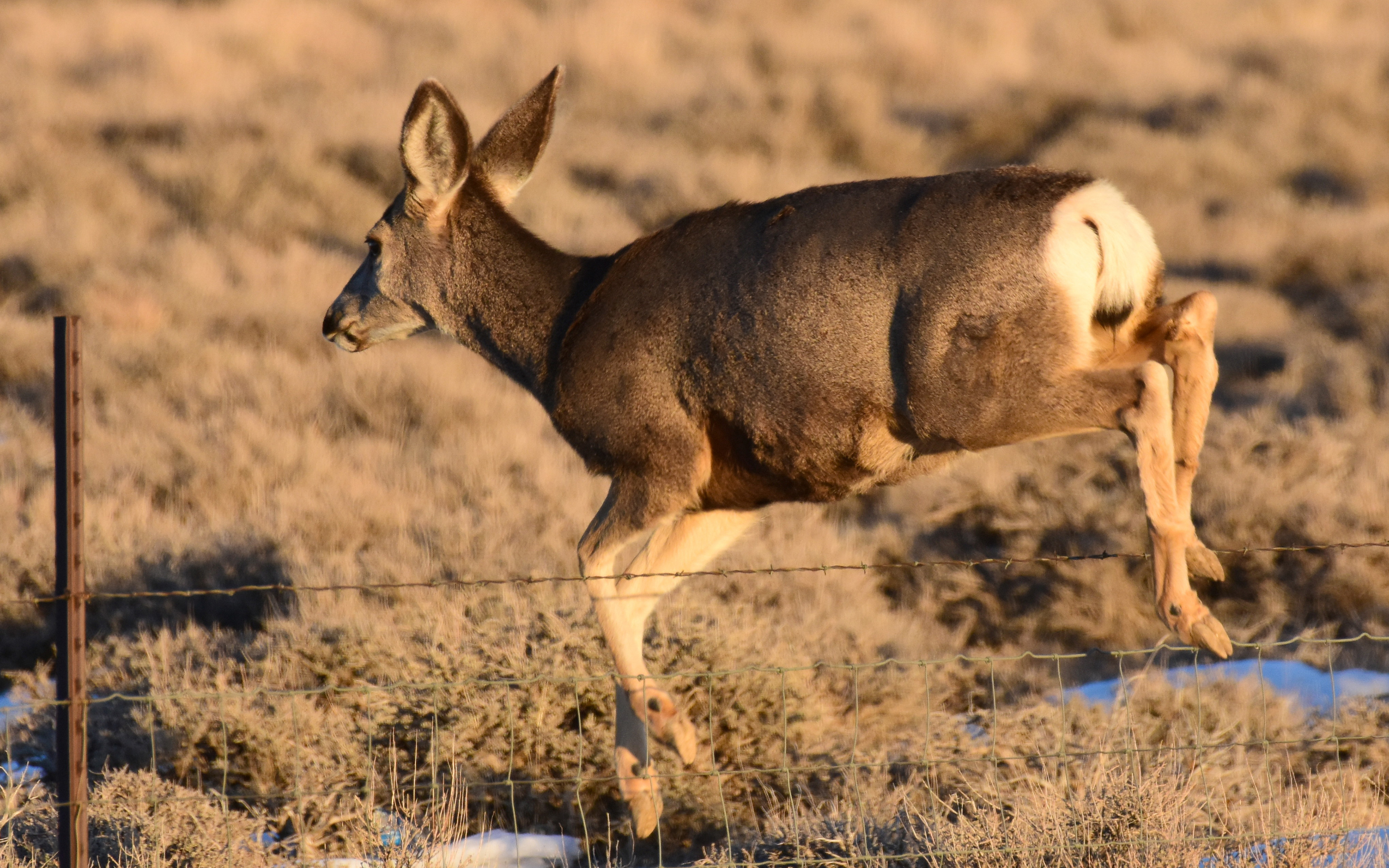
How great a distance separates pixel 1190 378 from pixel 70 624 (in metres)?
3.55

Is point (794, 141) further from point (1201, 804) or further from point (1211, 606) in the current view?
point (1201, 804)

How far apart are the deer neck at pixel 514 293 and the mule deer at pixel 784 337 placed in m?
0.01

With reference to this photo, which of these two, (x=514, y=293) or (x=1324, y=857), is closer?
(x=1324, y=857)

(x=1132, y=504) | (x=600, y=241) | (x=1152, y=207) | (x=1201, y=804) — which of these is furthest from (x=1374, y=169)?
(x=1201, y=804)

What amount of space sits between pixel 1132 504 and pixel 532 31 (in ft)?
66.7

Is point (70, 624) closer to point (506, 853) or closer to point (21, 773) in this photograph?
point (506, 853)

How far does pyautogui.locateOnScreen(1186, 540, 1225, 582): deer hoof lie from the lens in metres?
5.02

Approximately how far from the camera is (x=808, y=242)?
17.8 ft

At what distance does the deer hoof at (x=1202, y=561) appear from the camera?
5.02 meters

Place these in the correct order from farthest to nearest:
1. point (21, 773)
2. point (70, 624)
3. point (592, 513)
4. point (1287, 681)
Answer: point (592, 513), point (1287, 681), point (21, 773), point (70, 624)

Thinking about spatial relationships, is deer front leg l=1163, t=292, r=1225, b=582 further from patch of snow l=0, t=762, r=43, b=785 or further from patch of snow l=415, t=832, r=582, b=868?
patch of snow l=0, t=762, r=43, b=785

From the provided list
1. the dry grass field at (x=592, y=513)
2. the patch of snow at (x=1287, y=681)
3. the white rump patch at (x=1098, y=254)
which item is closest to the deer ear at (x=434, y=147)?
the dry grass field at (x=592, y=513)

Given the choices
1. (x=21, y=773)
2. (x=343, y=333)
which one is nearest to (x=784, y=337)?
(x=343, y=333)

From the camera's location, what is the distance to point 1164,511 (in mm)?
4918
